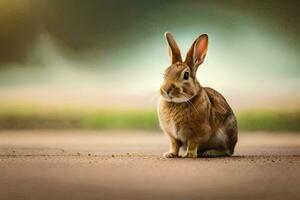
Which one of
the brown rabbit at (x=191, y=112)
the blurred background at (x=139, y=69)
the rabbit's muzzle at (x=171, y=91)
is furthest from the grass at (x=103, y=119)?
the rabbit's muzzle at (x=171, y=91)

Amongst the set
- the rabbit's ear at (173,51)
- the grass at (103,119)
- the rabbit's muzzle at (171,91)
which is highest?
the rabbit's ear at (173,51)

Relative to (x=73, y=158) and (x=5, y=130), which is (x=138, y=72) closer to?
(x=73, y=158)

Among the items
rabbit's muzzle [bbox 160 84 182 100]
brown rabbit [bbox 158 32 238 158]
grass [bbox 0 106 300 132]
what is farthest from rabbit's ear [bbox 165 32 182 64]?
grass [bbox 0 106 300 132]

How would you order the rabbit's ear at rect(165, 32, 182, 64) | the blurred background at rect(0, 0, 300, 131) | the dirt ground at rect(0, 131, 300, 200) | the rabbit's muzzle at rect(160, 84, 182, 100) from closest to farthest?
the dirt ground at rect(0, 131, 300, 200) → the rabbit's muzzle at rect(160, 84, 182, 100) → the rabbit's ear at rect(165, 32, 182, 64) → the blurred background at rect(0, 0, 300, 131)

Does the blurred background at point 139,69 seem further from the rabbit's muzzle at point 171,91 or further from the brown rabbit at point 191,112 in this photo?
the rabbit's muzzle at point 171,91

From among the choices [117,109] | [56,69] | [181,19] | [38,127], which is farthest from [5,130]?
[181,19]

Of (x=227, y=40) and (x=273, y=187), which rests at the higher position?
(x=227, y=40)

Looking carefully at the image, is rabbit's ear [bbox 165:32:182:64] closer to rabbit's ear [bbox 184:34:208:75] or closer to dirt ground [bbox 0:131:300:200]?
rabbit's ear [bbox 184:34:208:75]

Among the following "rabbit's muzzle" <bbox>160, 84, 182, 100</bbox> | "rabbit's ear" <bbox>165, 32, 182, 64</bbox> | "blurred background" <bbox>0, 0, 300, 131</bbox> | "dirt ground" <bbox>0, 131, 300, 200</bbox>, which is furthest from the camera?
"blurred background" <bbox>0, 0, 300, 131</bbox>
